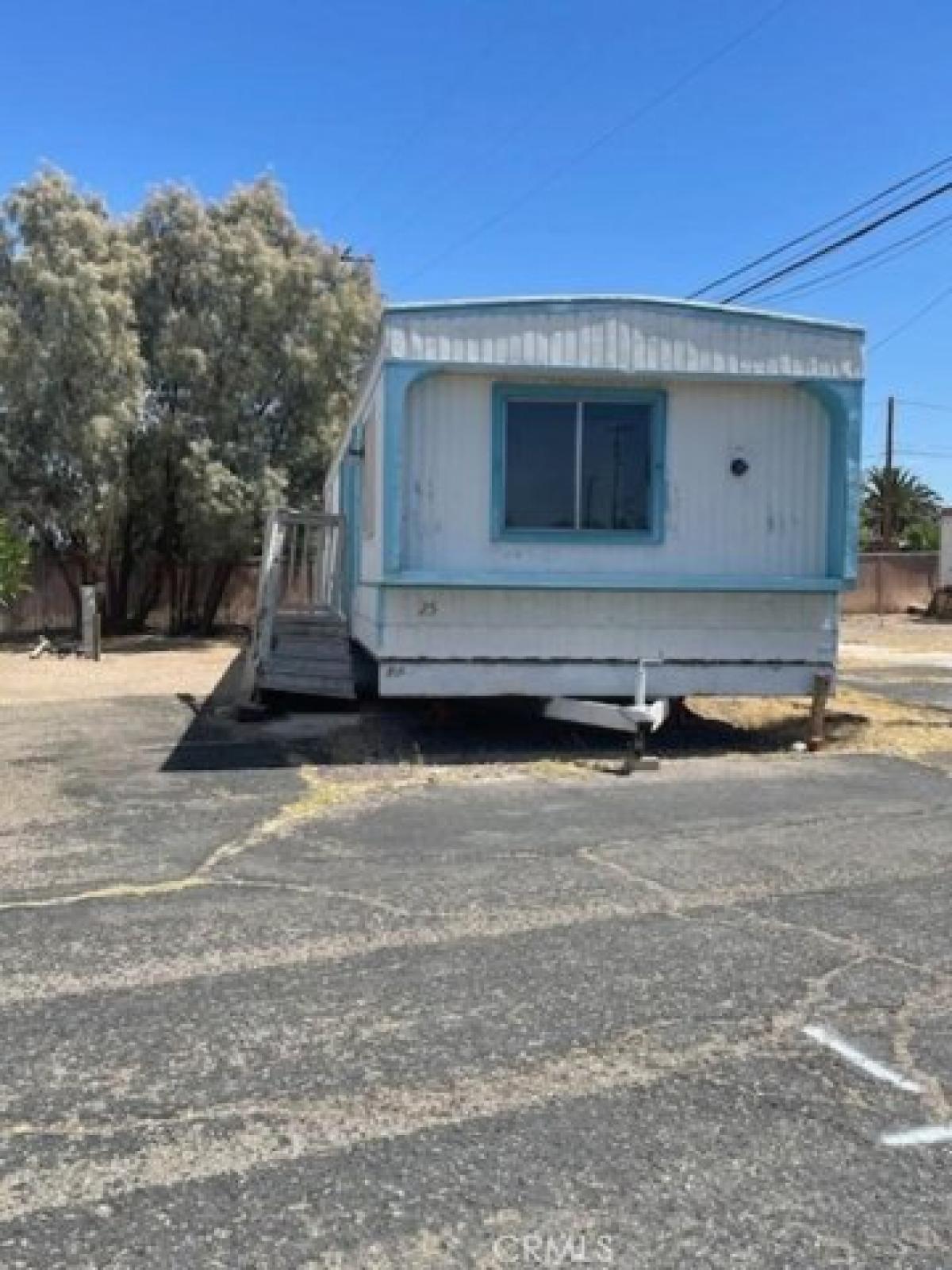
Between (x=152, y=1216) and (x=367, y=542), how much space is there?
8.91m

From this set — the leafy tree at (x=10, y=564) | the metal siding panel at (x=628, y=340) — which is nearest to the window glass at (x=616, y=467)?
the metal siding panel at (x=628, y=340)

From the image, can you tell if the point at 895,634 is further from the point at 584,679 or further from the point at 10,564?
the point at 584,679

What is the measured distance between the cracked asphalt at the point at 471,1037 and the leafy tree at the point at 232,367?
60.6 feet

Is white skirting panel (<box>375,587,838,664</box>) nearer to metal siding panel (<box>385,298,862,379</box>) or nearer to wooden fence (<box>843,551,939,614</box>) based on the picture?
metal siding panel (<box>385,298,862,379</box>)

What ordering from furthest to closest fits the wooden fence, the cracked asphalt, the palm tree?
the palm tree → the wooden fence → the cracked asphalt

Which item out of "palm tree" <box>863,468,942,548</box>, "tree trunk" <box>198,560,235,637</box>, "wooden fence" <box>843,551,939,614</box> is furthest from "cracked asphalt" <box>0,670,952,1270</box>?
"palm tree" <box>863,468,942,548</box>

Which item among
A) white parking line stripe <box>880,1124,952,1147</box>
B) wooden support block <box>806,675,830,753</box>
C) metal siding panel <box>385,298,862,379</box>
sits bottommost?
white parking line stripe <box>880,1124,952,1147</box>

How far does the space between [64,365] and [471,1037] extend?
72.7 ft

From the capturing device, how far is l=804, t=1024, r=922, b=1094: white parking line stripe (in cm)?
355

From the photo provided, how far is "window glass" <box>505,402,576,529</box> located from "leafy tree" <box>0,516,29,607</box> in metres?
11.8

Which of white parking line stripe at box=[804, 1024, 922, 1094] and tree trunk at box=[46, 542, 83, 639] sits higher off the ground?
tree trunk at box=[46, 542, 83, 639]

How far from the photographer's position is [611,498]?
9.95 m

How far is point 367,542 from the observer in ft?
37.7

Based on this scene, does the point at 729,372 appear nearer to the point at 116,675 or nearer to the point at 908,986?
the point at 908,986
